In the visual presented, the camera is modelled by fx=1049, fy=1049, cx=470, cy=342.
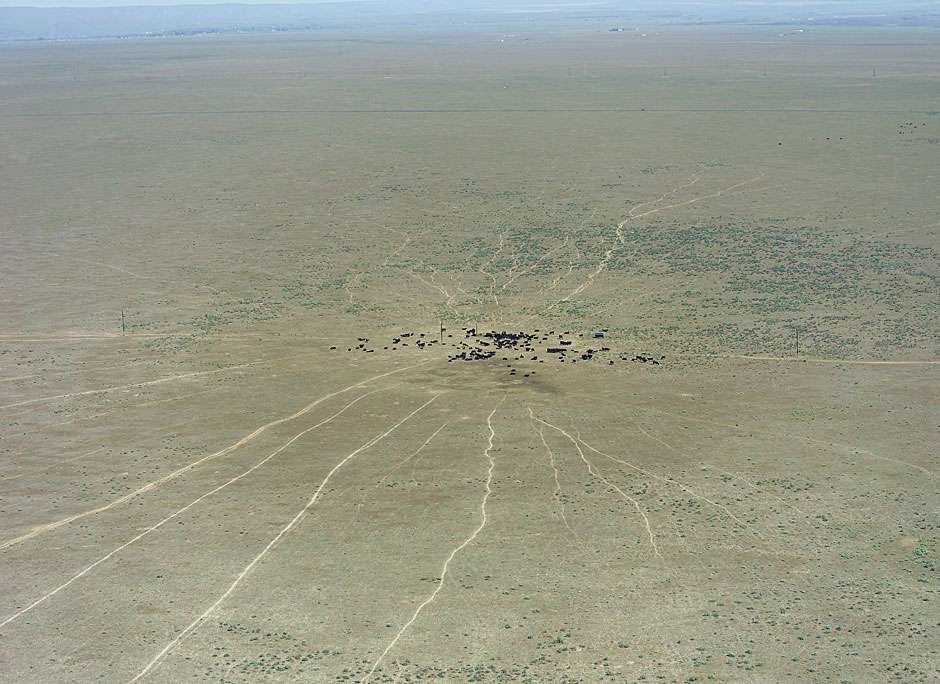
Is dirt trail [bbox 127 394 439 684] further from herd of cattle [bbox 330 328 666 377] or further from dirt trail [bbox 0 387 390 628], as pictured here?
herd of cattle [bbox 330 328 666 377]

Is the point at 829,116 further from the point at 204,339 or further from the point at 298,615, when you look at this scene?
the point at 298,615

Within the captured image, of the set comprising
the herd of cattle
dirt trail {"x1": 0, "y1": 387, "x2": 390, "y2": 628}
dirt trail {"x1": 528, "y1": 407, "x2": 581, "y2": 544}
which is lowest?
dirt trail {"x1": 0, "y1": 387, "x2": 390, "y2": 628}

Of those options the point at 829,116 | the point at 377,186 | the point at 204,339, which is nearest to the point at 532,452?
the point at 204,339

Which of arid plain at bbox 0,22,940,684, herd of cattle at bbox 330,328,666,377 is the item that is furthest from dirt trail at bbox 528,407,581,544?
herd of cattle at bbox 330,328,666,377

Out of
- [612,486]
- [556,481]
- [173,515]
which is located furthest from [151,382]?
[612,486]

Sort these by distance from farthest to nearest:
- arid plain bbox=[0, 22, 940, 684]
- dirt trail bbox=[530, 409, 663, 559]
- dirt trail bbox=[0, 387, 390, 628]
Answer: dirt trail bbox=[530, 409, 663, 559] < dirt trail bbox=[0, 387, 390, 628] < arid plain bbox=[0, 22, 940, 684]

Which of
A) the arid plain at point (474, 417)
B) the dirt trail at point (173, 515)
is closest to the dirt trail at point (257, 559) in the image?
the arid plain at point (474, 417)

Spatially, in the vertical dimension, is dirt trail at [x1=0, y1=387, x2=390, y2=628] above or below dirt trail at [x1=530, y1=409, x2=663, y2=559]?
below
